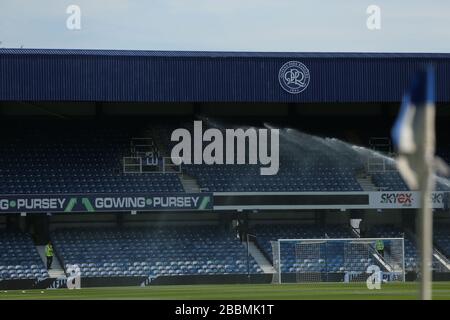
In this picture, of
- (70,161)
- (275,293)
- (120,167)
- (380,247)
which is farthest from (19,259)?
(380,247)

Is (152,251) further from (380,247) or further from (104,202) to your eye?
(380,247)

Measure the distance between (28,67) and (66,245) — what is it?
7273mm

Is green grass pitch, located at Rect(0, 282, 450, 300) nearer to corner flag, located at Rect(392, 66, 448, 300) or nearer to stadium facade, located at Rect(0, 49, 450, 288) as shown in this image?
stadium facade, located at Rect(0, 49, 450, 288)

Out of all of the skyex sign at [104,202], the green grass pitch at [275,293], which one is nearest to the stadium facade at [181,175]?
the skyex sign at [104,202]

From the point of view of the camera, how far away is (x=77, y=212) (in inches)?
1703

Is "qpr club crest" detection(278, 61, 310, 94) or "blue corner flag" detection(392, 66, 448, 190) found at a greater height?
"qpr club crest" detection(278, 61, 310, 94)

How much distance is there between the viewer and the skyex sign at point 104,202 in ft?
139

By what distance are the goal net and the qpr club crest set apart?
22.2ft

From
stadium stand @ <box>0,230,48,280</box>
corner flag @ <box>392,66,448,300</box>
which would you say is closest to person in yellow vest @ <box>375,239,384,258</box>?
stadium stand @ <box>0,230,48,280</box>

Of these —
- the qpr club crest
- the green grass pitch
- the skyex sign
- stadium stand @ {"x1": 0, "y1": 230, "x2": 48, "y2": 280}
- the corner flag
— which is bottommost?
the green grass pitch

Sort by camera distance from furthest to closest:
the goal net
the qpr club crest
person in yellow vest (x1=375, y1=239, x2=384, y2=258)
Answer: the qpr club crest, person in yellow vest (x1=375, y1=239, x2=384, y2=258), the goal net

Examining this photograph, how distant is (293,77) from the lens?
45.1 metres

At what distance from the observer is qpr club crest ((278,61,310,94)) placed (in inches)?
1773
